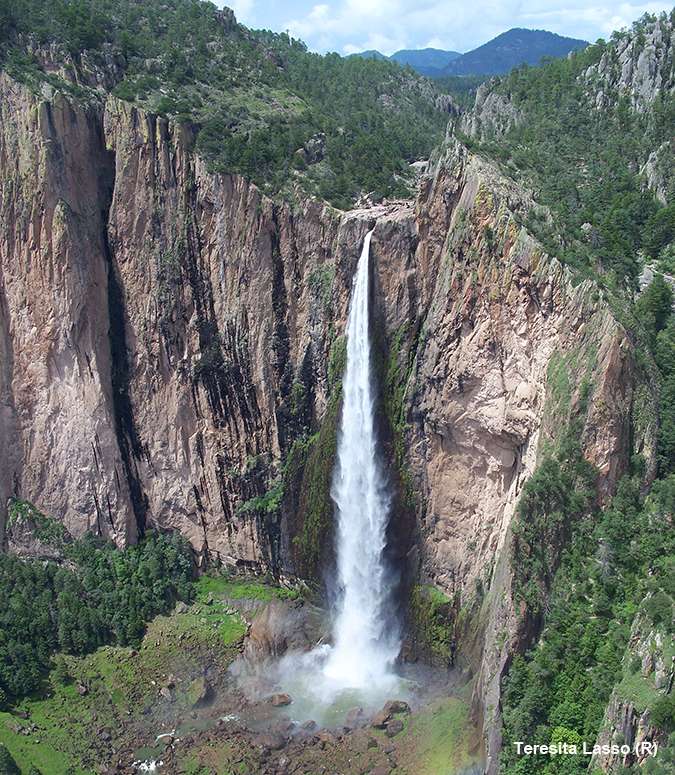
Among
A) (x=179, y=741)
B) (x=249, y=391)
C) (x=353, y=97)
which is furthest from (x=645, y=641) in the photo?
(x=353, y=97)

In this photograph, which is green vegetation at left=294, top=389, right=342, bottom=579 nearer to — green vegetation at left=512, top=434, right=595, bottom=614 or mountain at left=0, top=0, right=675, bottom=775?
mountain at left=0, top=0, right=675, bottom=775

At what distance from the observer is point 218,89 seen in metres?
39.6

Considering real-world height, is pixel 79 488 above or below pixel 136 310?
below

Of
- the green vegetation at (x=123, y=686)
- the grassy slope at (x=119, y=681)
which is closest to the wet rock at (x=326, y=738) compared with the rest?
the green vegetation at (x=123, y=686)

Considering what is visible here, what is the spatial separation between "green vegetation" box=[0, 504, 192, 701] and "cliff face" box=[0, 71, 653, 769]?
1029 millimetres

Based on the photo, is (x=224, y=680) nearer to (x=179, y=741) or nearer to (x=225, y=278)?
(x=179, y=741)

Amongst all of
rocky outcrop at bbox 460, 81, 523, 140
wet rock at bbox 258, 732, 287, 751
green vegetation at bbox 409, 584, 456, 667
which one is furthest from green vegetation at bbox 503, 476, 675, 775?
rocky outcrop at bbox 460, 81, 523, 140

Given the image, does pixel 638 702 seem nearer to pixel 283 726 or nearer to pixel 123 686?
pixel 283 726

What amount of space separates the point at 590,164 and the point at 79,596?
104ft

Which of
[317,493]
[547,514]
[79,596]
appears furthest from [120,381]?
[547,514]

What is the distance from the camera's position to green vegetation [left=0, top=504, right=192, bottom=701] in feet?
105

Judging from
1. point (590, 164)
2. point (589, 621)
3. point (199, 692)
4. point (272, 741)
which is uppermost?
point (590, 164)

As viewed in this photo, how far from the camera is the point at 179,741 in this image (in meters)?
A: 29.0

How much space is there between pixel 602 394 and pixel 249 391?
50.7ft
